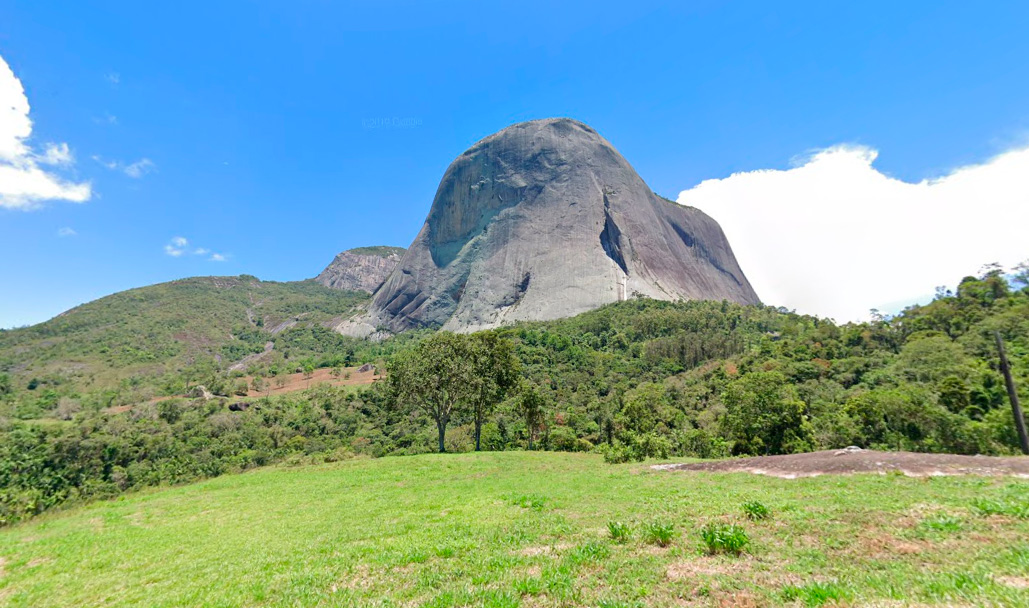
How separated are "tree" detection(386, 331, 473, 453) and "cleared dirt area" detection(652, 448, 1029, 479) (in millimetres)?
22496

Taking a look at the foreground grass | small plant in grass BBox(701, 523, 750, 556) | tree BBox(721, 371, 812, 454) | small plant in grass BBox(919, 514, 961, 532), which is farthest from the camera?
tree BBox(721, 371, 812, 454)

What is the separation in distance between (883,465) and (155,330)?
15882 centimetres

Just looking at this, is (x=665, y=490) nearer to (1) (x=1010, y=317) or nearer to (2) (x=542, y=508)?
(2) (x=542, y=508)

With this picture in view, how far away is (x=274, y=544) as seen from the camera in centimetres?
1096

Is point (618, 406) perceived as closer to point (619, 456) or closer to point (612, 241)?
point (619, 456)

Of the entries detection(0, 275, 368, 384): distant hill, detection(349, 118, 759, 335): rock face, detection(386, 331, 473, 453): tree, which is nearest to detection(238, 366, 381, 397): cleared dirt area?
detection(0, 275, 368, 384): distant hill

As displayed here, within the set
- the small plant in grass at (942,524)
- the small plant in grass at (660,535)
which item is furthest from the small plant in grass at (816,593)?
the small plant in grass at (942,524)

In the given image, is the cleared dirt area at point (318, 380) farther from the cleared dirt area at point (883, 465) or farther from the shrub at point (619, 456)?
the cleared dirt area at point (883, 465)

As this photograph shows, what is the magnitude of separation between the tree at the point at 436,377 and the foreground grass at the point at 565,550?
60.9 feet

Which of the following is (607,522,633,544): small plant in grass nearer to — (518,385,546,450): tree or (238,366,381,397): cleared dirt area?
(518,385,546,450): tree

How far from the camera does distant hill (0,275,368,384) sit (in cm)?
10162

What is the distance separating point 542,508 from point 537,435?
112ft

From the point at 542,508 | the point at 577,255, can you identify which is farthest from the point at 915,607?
the point at 577,255

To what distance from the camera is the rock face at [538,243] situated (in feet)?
395
